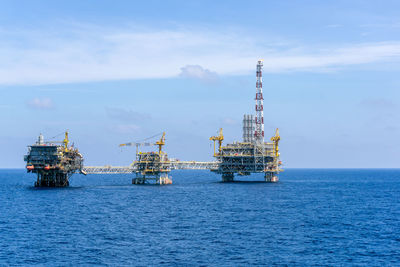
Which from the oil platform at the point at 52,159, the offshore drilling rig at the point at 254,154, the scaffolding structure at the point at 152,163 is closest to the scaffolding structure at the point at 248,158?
the offshore drilling rig at the point at 254,154

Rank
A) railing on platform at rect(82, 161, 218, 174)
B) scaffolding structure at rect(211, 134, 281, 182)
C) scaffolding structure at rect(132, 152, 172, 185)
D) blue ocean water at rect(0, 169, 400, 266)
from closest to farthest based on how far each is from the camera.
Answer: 1. blue ocean water at rect(0, 169, 400, 266)
2. scaffolding structure at rect(132, 152, 172, 185)
3. railing on platform at rect(82, 161, 218, 174)
4. scaffolding structure at rect(211, 134, 281, 182)

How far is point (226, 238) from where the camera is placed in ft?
214

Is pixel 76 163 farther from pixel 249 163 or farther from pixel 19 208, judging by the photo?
pixel 249 163

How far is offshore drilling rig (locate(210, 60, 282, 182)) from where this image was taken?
17762cm

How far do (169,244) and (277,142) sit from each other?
418ft

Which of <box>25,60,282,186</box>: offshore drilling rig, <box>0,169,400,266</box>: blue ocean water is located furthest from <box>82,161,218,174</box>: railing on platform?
<box>0,169,400,266</box>: blue ocean water

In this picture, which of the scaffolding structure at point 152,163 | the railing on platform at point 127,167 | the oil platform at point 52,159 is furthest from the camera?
the railing on platform at point 127,167

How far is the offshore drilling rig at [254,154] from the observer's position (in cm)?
17762

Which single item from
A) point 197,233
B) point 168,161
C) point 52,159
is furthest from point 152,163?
point 197,233

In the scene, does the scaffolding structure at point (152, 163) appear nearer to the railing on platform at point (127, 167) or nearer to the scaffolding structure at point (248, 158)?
the railing on platform at point (127, 167)

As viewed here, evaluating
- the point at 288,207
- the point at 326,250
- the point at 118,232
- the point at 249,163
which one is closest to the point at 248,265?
the point at 326,250

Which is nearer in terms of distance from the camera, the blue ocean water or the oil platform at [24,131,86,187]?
the blue ocean water

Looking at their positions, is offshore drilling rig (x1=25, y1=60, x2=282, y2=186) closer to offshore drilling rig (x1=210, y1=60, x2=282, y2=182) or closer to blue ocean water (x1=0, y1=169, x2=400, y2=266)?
offshore drilling rig (x1=210, y1=60, x2=282, y2=182)

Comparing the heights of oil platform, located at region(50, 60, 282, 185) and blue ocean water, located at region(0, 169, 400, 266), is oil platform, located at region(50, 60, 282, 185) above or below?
above
